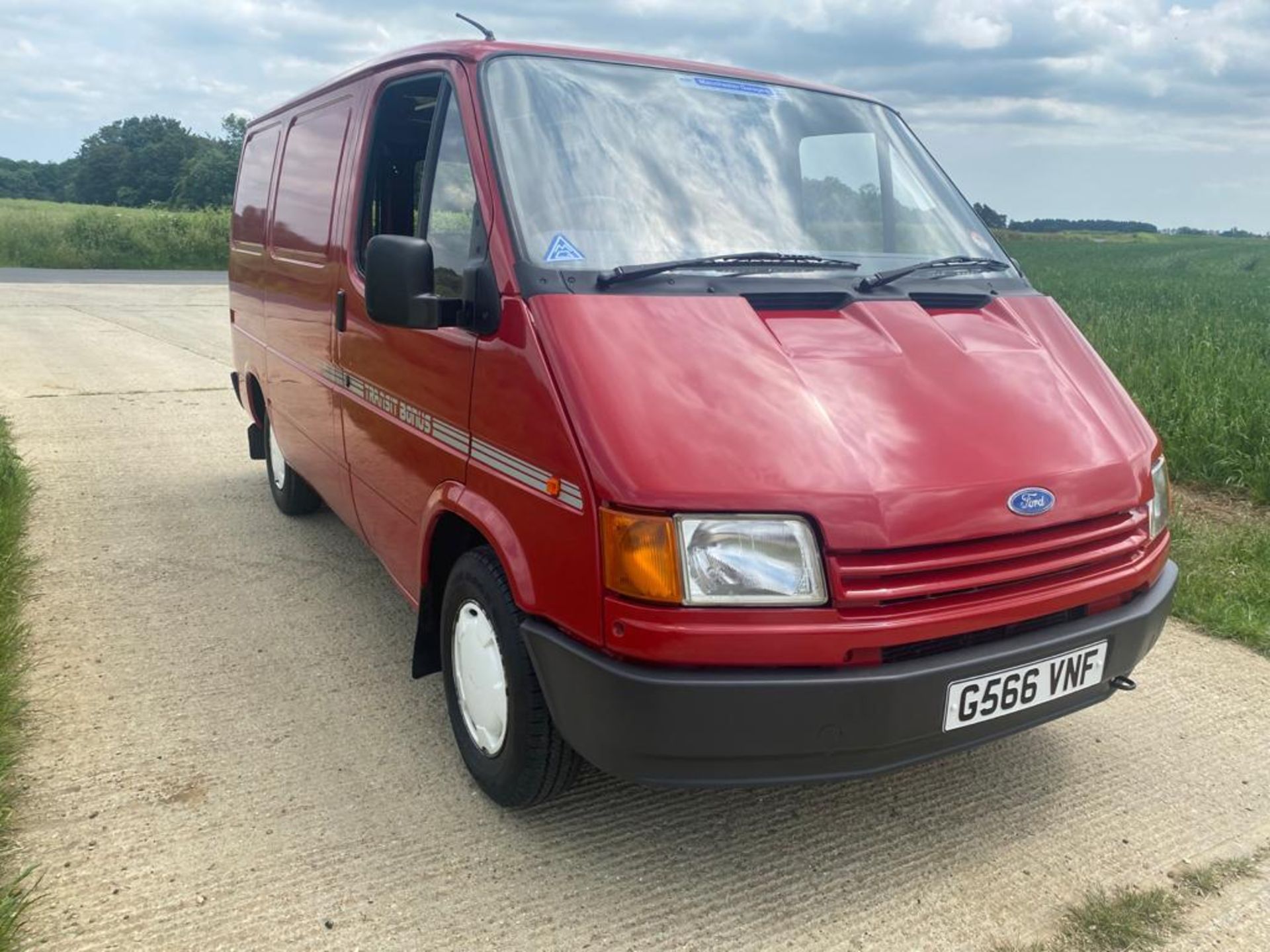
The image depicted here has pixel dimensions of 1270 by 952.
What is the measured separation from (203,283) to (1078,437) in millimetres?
24331

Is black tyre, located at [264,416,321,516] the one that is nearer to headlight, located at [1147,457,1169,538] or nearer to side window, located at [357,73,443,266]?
side window, located at [357,73,443,266]

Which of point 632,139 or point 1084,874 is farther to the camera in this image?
point 632,139

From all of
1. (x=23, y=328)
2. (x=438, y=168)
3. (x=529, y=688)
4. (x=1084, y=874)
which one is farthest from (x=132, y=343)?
(x=1084, y=874)

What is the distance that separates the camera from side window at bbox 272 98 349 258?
4.05 m

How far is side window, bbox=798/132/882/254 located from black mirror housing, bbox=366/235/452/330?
1185mm

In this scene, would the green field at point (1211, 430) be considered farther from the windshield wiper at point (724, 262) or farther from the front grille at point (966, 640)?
the windshield wiper at point (724, 262)

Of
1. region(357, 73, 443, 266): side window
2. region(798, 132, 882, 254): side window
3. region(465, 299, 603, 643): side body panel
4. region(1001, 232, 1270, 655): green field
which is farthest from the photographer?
region(1001, 232, 1270, 655): green field

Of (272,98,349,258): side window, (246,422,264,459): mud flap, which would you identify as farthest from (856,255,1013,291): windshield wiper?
(246,422,264,459): mud flap

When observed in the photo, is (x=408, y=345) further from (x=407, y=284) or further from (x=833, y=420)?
(x=833, y=420)

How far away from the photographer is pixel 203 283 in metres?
23.9

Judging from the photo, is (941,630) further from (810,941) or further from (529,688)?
(529,688)

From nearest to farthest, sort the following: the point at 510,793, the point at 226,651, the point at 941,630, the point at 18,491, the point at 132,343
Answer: the point at 941,630
the point at 510,793
the point at 226,651
the point at 18,491
the point at 132,343

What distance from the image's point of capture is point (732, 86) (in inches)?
136

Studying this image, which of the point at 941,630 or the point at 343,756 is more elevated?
the point at 941,630
